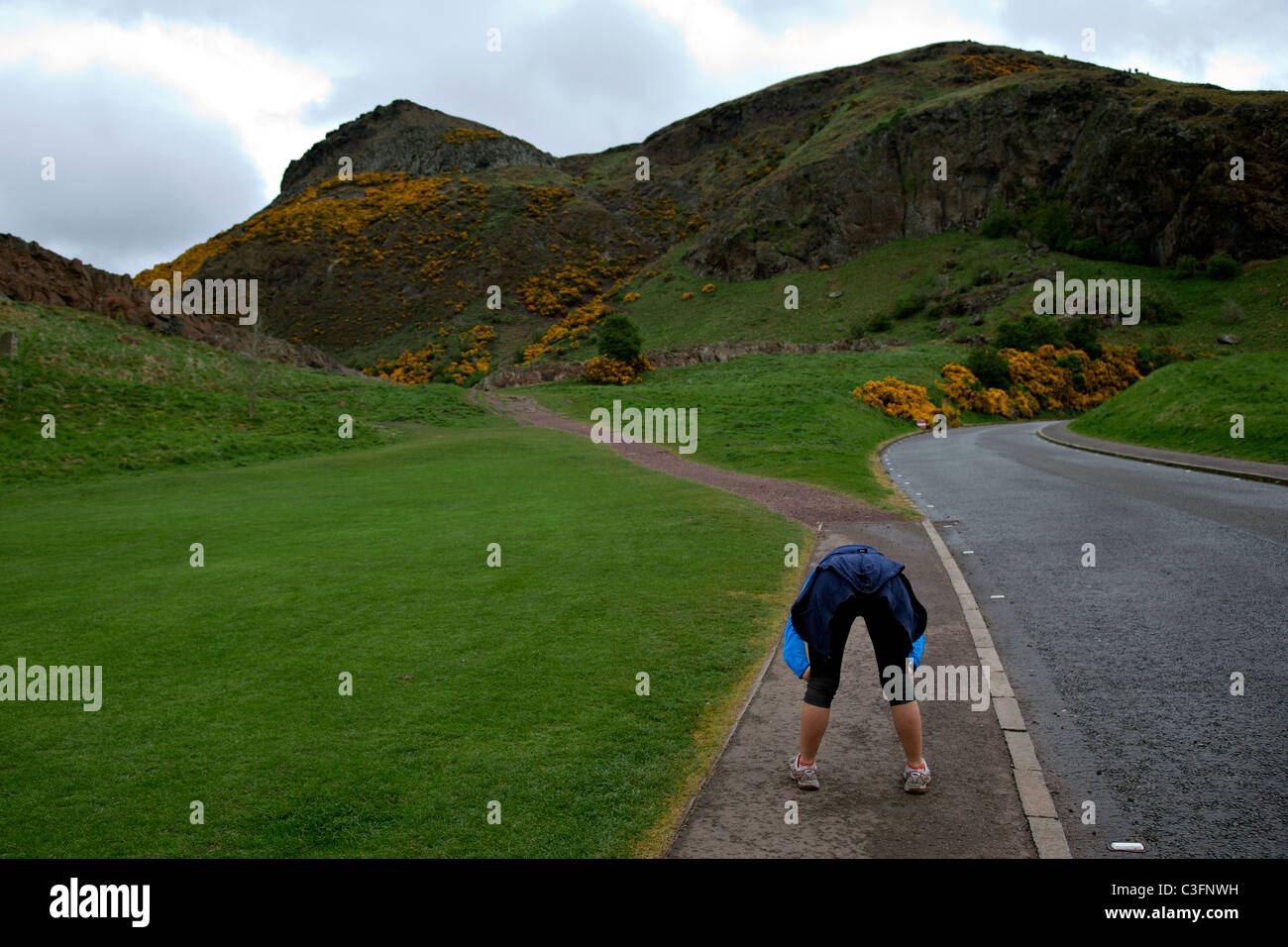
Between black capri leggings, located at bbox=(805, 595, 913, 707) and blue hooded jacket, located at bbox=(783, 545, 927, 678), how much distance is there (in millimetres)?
48

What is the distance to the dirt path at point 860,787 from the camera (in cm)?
506

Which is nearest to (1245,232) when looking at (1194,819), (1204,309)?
(1204,309)

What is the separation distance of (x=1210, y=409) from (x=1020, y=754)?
96.2 ft

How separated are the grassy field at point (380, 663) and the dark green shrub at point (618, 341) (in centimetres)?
4338

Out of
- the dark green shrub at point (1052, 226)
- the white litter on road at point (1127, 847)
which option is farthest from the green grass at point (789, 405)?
the dark green shrub at point (1052, 226)

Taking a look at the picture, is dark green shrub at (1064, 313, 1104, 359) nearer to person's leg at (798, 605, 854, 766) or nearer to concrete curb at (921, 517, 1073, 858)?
concrete curb at (921, 517, 1073, 858)

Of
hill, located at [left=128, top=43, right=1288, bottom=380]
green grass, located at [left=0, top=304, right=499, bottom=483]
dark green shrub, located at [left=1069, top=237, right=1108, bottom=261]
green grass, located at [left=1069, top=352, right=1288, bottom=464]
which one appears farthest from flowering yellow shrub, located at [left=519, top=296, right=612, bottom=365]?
green grass, located at [left=1069, top=352, right=1288, bottom=464]

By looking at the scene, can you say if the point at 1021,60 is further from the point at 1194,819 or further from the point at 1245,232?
the point at 1194,819

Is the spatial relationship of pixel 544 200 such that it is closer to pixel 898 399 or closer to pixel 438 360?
pixel 438 360

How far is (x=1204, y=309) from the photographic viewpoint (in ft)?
230

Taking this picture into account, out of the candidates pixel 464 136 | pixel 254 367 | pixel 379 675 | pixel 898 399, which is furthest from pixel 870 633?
pixel 464 136

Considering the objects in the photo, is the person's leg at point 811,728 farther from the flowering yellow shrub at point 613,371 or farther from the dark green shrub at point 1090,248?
the dark green shrub at point 1090,248

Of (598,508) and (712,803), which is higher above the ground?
(598,508)

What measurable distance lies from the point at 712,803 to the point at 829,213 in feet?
364
